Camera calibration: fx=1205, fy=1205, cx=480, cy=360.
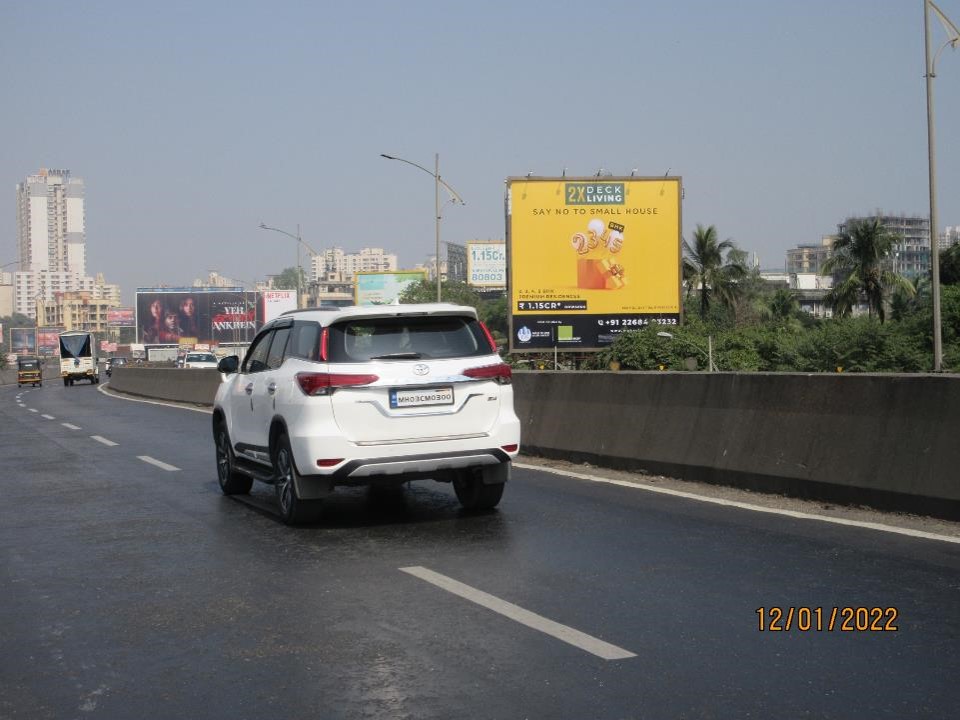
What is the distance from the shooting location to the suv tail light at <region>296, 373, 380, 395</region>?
8.98 m

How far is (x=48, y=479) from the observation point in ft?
44.8

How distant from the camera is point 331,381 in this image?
898cm

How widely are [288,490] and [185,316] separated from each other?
502 feet

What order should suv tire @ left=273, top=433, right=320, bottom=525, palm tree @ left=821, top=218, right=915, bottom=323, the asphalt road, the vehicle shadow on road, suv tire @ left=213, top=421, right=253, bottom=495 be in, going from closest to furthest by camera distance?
1. the asphalt road
2. suv tire @ left=273, top=433, right=320, bottom=525
3. the vehicle shadow on road
4. suv tire @ left=213, top=421, right=253, bottom=495
5. palm tree @ left=821, top=218, right=915, bottom=323

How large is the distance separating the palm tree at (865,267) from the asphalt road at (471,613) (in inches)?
3274

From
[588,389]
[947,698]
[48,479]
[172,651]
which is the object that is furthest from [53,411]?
[947,698]

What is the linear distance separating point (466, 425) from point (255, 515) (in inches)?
86.3

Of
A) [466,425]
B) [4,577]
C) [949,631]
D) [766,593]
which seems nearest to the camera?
[949,631]

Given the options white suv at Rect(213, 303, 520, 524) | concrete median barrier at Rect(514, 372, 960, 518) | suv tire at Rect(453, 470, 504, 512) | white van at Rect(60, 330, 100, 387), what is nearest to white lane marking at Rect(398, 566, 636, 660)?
white suv at Rect(213, 303, 520, 524)

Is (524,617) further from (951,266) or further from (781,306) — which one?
(781,306)

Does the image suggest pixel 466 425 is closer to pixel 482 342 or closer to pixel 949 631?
pixel 482 342

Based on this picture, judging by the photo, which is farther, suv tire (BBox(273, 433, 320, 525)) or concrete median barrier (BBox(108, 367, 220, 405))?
concrete median barrier (BBox(108, 367, 220, 405))
